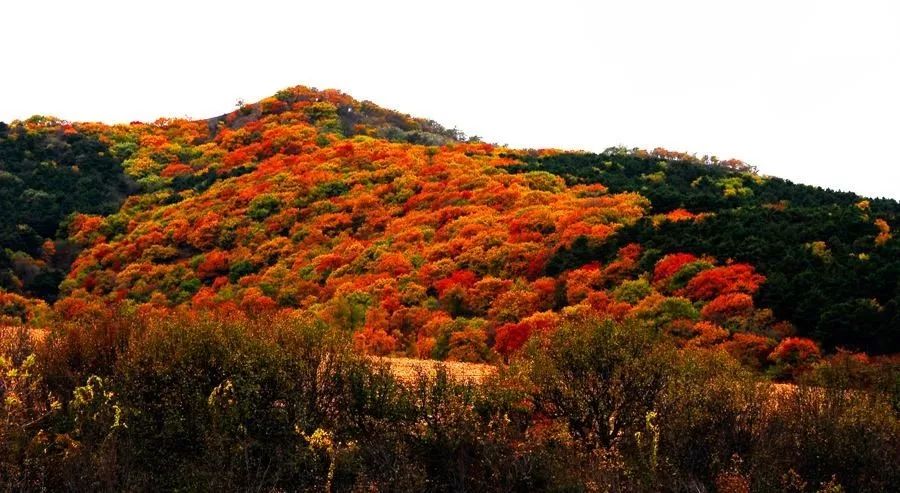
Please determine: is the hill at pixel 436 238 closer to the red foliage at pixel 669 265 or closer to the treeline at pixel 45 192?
the red foliage at pixel 669 265

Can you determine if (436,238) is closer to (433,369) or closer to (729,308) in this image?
(729,308)

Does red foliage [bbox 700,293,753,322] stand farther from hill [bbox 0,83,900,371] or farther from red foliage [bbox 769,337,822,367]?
red foliage [bbox 769,337,822,367]

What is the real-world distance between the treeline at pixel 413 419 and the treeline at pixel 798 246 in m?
6.88

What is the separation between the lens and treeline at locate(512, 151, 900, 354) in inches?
1271

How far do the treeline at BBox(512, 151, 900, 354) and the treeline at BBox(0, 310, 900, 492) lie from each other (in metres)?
6.88

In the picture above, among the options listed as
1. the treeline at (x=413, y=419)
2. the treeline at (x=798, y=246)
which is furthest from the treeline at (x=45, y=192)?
the treeline at (x=413, y=419)

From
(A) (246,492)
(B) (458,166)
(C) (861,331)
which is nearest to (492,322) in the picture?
(C) (861,331)

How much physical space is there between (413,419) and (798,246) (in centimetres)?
2560

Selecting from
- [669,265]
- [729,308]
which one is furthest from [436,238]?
[729,308]

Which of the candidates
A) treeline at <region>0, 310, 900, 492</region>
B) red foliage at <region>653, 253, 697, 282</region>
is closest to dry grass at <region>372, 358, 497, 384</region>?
treeline at <region>0, 310, 900, 492</region>

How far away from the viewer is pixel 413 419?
23.0 m

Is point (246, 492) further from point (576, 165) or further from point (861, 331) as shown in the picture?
point (576, 165)

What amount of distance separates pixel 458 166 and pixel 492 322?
3223cm

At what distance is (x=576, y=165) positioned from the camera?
7550cm
